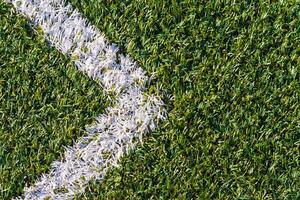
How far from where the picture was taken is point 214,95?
12.7ft

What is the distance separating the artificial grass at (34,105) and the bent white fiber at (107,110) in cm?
5

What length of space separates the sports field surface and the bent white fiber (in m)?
0.04

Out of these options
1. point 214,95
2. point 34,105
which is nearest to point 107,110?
point 34,105

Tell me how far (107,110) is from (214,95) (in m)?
0.56

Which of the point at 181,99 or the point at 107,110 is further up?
the point at 181,99

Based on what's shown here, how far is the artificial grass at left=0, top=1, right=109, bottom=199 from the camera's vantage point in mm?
3791

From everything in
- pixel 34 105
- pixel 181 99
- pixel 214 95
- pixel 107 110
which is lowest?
pixel 34 105

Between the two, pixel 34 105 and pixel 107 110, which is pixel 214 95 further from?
pixel 34 105

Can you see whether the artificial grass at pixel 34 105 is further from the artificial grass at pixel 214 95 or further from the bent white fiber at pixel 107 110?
the artificial grass at pixel 214 95

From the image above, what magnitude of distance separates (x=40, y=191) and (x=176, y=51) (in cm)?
100

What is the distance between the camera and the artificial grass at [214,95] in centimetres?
378

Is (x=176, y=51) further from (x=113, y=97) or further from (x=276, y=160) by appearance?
(x=276, y=160)

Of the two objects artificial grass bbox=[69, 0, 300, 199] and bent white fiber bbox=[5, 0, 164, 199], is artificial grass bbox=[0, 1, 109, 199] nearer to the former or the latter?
bent white fiber bbox=[5, 0, 164, 199]

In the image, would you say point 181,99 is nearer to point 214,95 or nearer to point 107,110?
point 214,95
